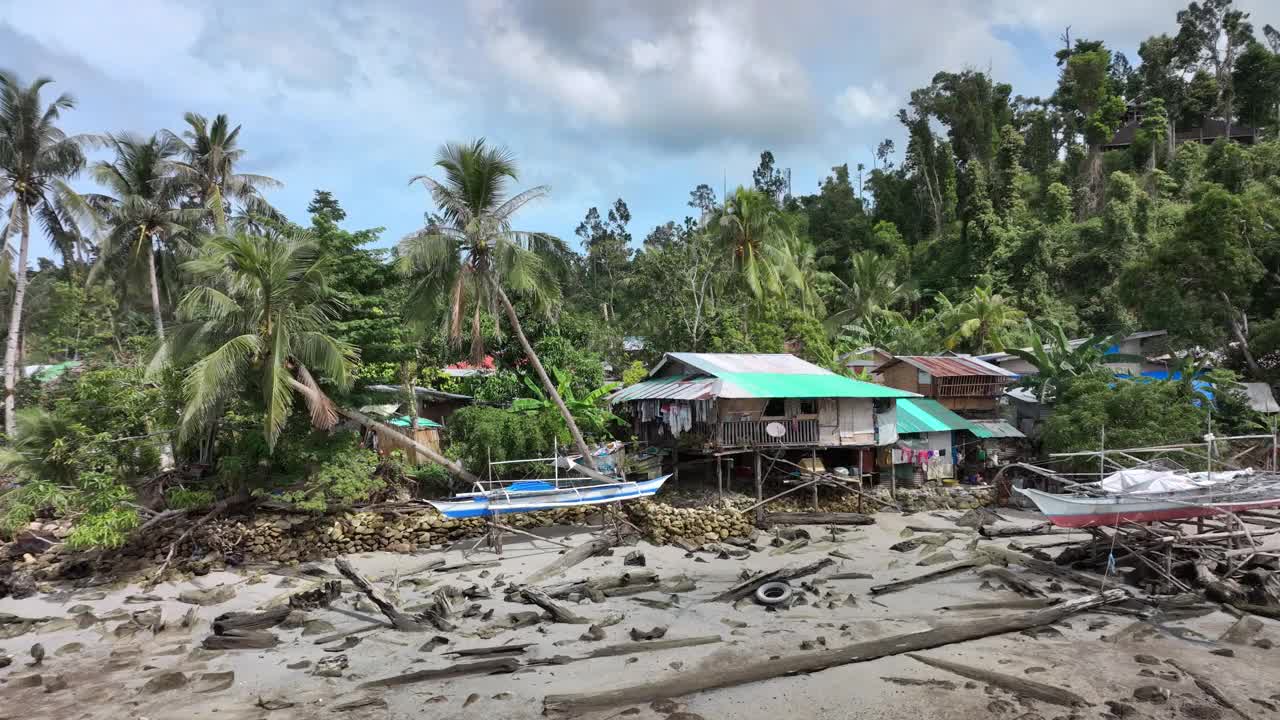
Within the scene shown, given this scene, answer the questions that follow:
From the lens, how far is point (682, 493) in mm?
24000

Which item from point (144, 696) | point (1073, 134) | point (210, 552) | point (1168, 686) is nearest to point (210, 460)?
point (210, 552)

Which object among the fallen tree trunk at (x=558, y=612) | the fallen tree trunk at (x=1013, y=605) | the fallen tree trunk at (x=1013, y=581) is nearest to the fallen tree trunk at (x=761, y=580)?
the fallen tree trunk at (x=558, y=612)

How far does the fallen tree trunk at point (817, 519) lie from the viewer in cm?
2244

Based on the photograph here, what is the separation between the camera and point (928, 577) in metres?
16.3

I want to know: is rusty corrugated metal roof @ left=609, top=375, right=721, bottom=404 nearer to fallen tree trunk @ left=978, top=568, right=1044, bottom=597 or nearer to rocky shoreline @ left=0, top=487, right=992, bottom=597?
rocky shoreline @ left=0, top=487, right=992, bottom=597

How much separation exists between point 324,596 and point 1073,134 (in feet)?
184

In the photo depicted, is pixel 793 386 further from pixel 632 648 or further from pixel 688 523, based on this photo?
pixel 632 648

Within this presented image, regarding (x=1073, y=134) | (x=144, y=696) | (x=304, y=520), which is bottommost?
(x=144, y=696)

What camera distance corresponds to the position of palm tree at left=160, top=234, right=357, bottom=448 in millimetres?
17844

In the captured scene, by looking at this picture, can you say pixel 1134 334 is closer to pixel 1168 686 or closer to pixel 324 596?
pixel 1168 686

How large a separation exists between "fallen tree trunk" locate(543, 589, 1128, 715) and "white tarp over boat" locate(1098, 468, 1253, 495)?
3.16 metres

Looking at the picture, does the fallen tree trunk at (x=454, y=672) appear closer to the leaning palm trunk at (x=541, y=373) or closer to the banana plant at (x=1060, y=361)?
the leaning palm trunk at (x=541, y=373)

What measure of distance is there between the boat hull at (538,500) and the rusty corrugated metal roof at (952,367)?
14695 mm

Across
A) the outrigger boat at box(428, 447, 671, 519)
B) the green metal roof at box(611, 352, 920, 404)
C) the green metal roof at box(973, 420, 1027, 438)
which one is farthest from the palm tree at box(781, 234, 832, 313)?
the outrigger boat at box(428, 447, 671, 519)
